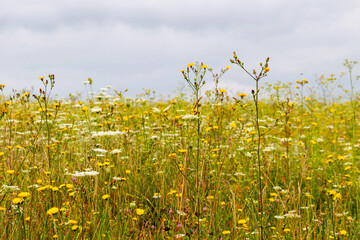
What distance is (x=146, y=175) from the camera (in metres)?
3.70

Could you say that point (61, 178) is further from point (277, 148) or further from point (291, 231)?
point (277, 148)

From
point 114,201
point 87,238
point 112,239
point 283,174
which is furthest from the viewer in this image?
point 283,174

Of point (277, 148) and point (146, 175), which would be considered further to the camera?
point (277, 148)

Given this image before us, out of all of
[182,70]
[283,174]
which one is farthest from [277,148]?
[182,70]

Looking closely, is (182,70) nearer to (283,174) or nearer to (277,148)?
(283,174)

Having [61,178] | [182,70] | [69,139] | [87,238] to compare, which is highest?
[182,70]

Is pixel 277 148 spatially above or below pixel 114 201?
above

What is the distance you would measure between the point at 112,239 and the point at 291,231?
4.58ft

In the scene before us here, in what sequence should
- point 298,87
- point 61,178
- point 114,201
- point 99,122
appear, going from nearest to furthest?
point 114,201 < point 61,178 < point 99,122 < point 298,87

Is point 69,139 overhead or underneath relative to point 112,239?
overhead

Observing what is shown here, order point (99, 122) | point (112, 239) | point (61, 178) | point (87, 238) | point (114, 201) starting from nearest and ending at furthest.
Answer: point (112, 239)
point (87, 238)
point (114, 201)
point (61, 178)
point (99, 122)

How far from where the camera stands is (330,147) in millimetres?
6062

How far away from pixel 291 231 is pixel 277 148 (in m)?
2.45

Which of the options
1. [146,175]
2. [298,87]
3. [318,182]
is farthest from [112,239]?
[298,87]
